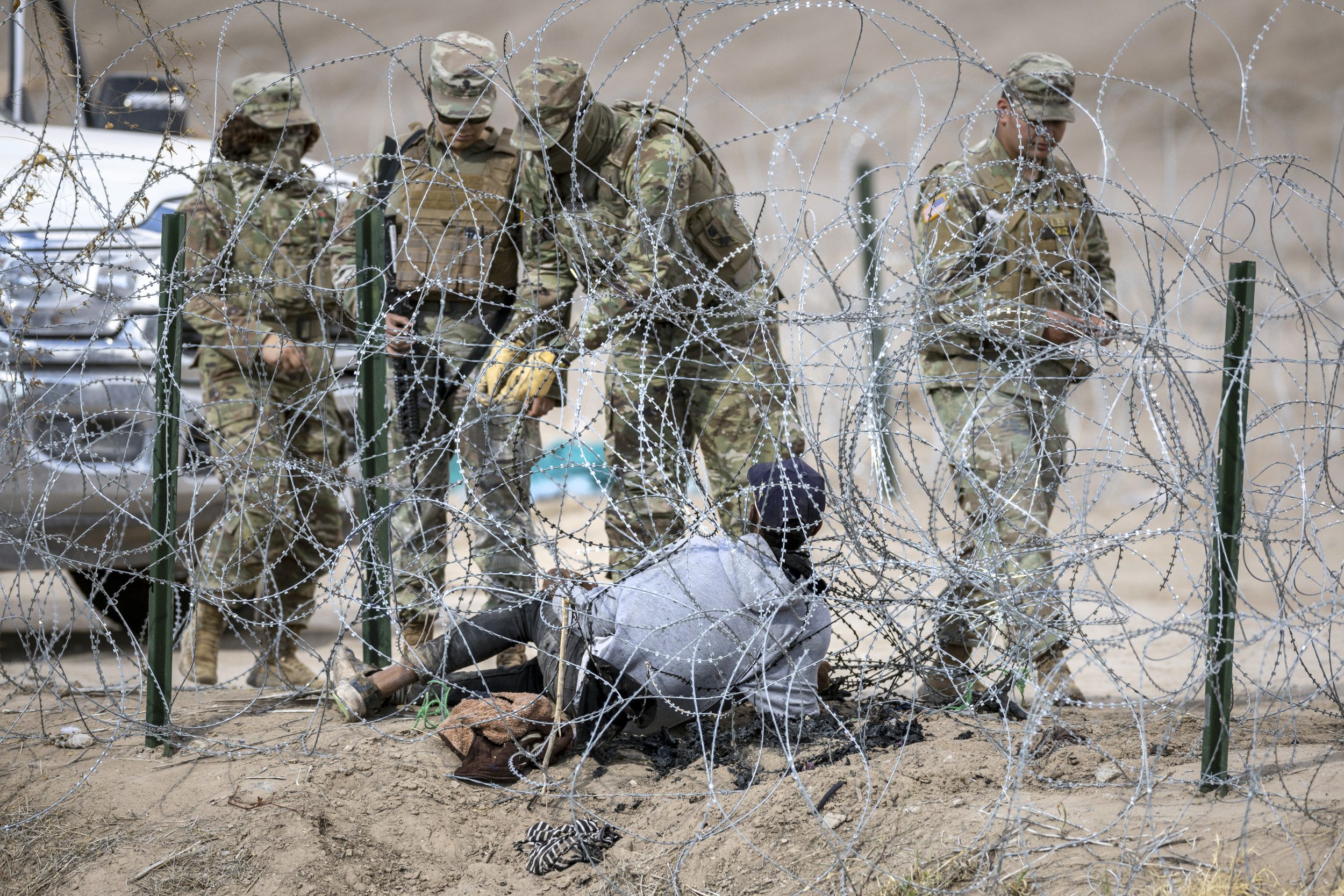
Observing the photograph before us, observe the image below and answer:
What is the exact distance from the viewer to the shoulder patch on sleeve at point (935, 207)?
3709 mm

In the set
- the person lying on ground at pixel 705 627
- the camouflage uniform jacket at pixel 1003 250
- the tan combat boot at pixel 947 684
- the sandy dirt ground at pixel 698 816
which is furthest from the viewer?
the camouflage uniform jacket at pixel 1003 250

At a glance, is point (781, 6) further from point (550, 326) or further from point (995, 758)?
point (995, 758)

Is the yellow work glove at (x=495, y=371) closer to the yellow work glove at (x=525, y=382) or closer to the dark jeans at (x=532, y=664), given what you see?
the yellow work glove at (x=525, y=382)

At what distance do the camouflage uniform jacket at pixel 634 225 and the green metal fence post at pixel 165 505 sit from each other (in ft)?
3.19

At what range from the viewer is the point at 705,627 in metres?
3.07

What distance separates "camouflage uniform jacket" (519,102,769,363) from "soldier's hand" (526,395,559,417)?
143 mm

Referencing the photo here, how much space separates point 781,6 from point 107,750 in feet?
8.13

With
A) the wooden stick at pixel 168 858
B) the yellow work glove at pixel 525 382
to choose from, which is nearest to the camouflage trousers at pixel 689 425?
the yellow work glove at pixel 525 382

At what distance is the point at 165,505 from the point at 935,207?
2327mm

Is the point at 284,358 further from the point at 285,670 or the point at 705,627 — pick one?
the point at 705,627

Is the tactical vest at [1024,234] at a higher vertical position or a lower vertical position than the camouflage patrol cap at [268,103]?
lower

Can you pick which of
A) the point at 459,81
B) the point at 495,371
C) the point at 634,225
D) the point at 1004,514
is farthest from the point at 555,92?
the point at 1004,514

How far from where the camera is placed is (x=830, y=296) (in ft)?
32.0

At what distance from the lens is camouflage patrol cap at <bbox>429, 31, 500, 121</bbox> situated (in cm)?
390
